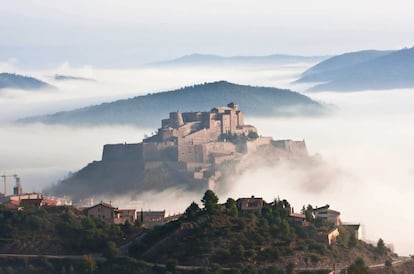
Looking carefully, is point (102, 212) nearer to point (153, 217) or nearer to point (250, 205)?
point (153, 217)

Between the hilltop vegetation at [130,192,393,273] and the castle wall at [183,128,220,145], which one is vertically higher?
the castle wall at [183,128,220,145]

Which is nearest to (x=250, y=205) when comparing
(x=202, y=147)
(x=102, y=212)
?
(x=102, y=212)

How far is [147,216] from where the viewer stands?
107438 millimetres

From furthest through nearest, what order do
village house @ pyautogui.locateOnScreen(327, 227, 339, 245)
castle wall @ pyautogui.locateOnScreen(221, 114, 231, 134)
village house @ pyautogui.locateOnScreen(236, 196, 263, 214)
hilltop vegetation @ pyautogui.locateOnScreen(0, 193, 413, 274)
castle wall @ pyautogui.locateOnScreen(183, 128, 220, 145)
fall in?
castle wall @ pyautogui.locateOnScreen(221, 114, 231, 134) < castle wall @ pyautogui.locateOnScreen(183, 128, 220, 145) < village house @ pyautogui.locateOnScreen(236, 196, 263, 214) < village house @ pyautogui.locateOnScreen(327, 227, 339, 245) < hilltop vegetation @ pyautogui.locateOnScreen(0, 193, 413, 274)

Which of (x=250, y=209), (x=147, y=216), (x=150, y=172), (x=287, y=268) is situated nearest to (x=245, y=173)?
(x=150, y=172)

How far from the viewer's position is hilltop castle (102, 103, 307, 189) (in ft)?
454

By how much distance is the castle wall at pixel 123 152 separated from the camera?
458 feet

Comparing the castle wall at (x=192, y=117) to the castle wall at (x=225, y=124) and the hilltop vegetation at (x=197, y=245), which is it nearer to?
the castle wall at (x=225, y=124)

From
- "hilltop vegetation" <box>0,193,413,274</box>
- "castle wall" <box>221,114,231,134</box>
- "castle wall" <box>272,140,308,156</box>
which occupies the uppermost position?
"castle wall" <box>221,114,231,134</box>

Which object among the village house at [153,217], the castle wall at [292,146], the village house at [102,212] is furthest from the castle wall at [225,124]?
the village house at [102,212]

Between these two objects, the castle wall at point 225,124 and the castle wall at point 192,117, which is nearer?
the castle wall at point 225,124

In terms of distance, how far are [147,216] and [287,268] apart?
22.5 m

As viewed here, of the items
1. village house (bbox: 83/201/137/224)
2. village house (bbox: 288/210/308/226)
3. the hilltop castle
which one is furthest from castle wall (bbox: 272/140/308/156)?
village house (bbox: 288/210/308/226)

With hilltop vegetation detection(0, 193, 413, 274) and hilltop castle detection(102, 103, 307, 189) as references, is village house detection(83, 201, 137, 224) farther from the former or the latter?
hilltop castle detection(102, 103, 307, 189)
